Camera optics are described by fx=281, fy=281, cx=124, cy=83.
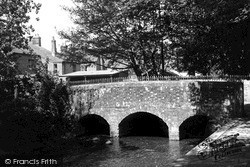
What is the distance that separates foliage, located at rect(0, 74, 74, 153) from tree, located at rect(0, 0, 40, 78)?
9.07 feet

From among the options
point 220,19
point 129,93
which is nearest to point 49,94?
point 129,93

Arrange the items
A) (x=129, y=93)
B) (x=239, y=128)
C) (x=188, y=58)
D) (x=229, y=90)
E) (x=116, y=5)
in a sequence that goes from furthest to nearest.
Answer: (x=188, y=58) < (x=116, y=5) < (x=129, y=93) < (x=229, y=90) < (x=239, y=128)

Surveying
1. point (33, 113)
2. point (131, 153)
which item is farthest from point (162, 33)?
point (33, 113)

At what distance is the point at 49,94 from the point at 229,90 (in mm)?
12142

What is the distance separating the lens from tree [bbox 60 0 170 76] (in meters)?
21.5

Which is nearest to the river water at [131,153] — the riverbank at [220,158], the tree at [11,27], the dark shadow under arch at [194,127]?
the dark shadow under arch at [194,127]

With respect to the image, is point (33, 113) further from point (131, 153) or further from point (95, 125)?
point (131, 153)

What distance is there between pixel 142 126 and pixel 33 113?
348 inches

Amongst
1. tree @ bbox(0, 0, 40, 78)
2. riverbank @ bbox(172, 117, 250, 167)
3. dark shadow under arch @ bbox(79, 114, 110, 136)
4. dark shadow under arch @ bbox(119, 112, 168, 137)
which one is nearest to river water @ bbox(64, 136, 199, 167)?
dark shadow under arch @ bbox(119, 112, 168, 137)

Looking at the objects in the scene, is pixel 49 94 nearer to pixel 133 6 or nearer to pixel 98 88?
pixel 98 88

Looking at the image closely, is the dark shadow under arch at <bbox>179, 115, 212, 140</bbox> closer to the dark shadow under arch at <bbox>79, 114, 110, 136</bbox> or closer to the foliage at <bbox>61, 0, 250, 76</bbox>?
the dark shadow under arch at <bbox>79, 114, 110, 136</bbox>

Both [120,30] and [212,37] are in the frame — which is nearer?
[120,30]

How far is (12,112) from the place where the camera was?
17.5 metres

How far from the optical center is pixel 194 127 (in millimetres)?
20266
